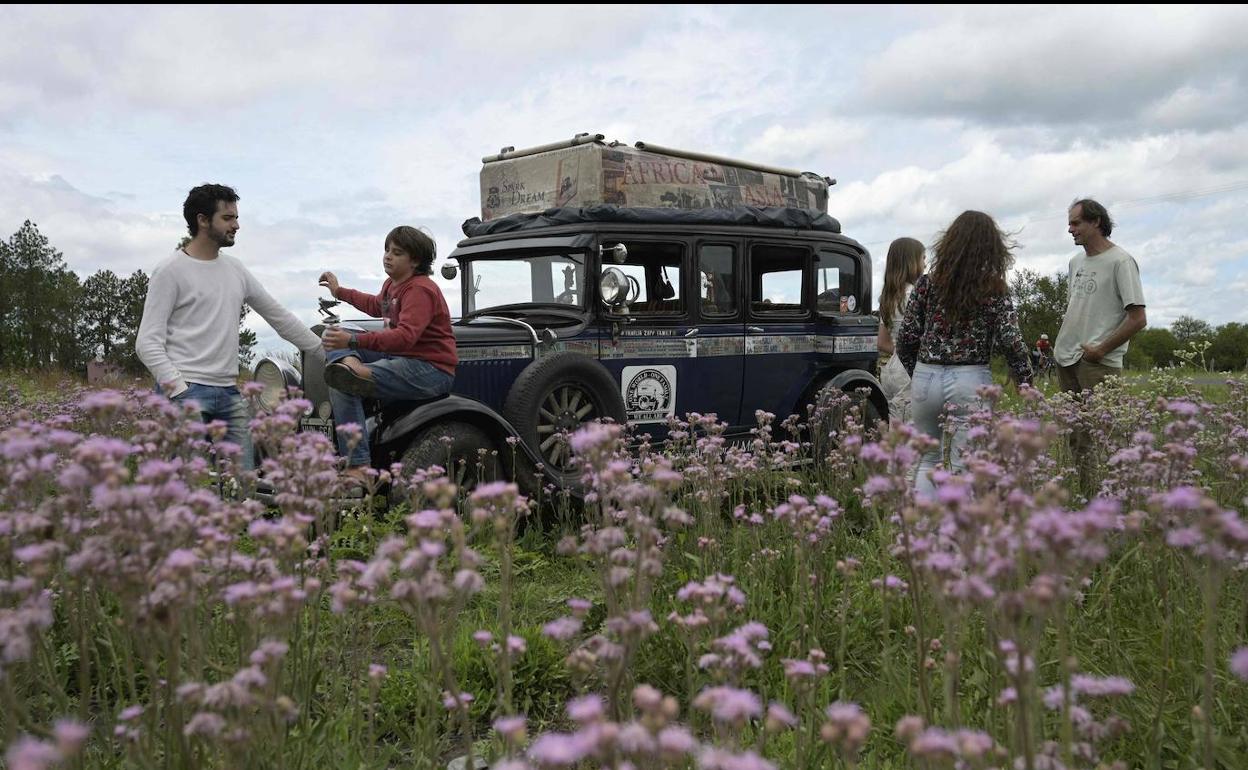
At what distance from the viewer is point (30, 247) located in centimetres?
4553

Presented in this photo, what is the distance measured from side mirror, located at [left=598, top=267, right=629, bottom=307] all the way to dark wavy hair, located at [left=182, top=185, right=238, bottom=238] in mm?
2877

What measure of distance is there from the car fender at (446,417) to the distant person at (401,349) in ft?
0.38

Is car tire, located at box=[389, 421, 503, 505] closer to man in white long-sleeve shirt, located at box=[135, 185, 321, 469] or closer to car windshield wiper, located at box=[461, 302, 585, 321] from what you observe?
man in white long-sleeve shirt, located at box=[135, 185, 321, 469]

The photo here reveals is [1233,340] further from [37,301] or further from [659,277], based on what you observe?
[37,301]

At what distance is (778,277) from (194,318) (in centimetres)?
507

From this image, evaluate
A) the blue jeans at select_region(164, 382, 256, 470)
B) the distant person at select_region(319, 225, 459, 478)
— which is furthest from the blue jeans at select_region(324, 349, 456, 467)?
the blue jeans at select_region(164, 382, 256, 470)

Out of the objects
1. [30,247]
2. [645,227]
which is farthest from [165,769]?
[30,247]

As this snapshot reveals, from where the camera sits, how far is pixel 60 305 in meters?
44.0

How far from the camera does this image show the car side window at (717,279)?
724 cm

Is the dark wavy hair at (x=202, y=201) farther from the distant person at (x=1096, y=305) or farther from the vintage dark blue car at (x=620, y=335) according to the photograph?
the distant person at (x=1096, y=305)

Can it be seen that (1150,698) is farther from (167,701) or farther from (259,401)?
(259,401)

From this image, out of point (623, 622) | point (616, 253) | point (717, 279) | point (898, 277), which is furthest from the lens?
point (717, 279)

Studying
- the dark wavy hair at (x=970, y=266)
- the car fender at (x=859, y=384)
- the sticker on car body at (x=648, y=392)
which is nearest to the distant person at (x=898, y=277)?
the car fender at (x=859, y=384)

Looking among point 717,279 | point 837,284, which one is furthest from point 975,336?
point 837,284
